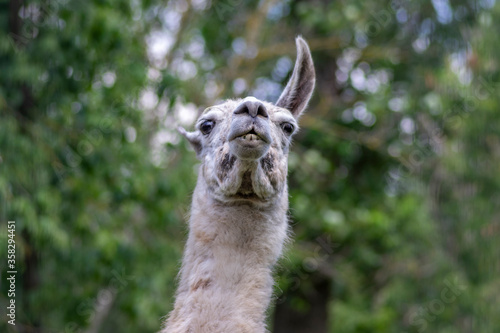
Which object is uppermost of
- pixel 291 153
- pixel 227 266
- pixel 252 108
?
pixel 291 153

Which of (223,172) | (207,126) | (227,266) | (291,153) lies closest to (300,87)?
(207,126)

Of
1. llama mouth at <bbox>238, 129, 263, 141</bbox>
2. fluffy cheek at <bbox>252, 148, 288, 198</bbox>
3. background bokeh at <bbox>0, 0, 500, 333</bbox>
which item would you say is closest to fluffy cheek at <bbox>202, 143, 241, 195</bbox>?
fluffy cheek at <bbox>252, 148, 288, 198</bbox>

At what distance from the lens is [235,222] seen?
155 inches

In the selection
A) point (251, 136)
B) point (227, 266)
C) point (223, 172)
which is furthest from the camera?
point (223, 172)

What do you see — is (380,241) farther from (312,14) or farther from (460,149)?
(312,14)

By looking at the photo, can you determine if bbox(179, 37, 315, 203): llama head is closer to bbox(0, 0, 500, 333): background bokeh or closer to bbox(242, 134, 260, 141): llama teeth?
bbox(242, 134, 260, 141): llama teeth

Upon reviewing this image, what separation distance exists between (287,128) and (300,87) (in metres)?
0.51

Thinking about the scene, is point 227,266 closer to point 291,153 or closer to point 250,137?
point 250,137

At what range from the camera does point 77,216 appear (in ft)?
26.4

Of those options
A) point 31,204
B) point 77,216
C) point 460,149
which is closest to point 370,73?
point 460,149

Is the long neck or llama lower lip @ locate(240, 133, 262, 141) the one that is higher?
llama lower lip @ locate(240, 133, 262, 141)

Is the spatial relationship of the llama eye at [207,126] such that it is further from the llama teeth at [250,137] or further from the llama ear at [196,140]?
the llama teeth at [250,137]

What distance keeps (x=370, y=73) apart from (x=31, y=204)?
22.8 ft

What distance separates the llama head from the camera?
11.8 feet
